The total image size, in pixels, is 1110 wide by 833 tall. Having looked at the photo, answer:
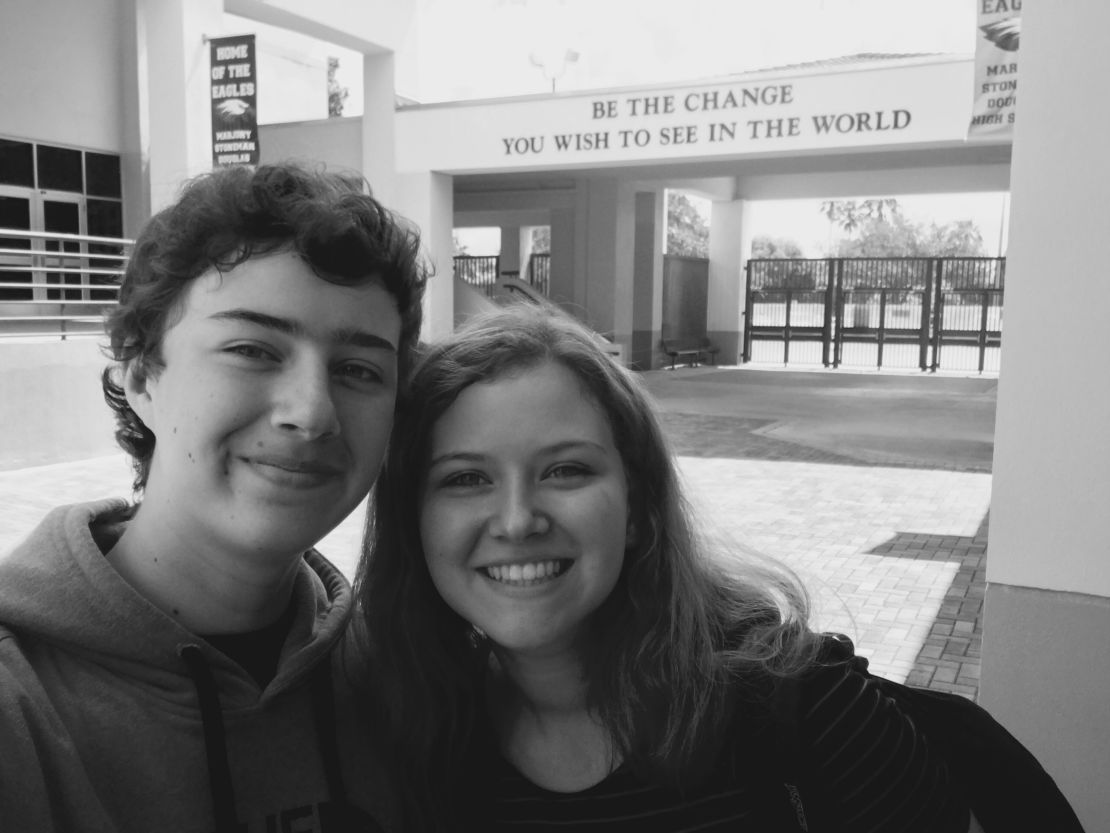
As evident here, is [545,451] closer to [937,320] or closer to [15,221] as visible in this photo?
[15,221]

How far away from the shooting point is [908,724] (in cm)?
170

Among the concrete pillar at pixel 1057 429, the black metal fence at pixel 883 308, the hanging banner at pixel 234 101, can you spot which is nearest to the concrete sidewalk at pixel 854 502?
the concrete pillar at pixel 1057 429

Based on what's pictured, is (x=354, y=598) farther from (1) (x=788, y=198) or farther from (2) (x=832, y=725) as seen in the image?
(1) (x=788, y=198)

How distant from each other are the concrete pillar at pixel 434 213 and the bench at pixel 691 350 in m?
8.02

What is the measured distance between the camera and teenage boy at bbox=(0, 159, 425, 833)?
137cm

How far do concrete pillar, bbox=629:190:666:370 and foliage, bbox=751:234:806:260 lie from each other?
5586 cm

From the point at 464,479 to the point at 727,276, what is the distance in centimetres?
2382

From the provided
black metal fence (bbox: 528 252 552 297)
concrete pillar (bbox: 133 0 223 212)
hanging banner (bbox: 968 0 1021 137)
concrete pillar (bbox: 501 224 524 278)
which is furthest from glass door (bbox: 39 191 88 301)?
hanging banner (bbox: 968 0 1021 137)

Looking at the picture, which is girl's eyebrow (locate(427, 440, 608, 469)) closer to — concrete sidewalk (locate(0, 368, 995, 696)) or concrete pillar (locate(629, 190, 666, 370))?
concrete sidewalk (locate(0, 368, 995, 696))

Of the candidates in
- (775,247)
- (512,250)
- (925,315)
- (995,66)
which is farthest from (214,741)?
(775,247)

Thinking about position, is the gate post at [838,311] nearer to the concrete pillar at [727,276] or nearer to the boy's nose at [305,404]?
the concrete pillar at [727,276]

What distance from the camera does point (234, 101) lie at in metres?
13.4

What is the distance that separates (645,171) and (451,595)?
17.4 m

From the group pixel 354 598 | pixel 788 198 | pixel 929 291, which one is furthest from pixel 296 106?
pixel 354 598
